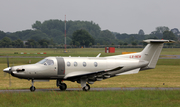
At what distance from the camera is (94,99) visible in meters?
15.9

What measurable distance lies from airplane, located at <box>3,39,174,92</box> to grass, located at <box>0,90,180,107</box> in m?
2.52

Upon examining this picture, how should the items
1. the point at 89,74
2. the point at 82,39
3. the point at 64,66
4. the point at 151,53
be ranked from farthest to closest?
the point at 82,39
the point at 151,53
the point at 64,66
the point at 89,74

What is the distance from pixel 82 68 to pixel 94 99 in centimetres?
461

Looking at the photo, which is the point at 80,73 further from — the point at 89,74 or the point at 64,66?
the point at 64,66

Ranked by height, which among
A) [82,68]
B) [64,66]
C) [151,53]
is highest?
[151,53]

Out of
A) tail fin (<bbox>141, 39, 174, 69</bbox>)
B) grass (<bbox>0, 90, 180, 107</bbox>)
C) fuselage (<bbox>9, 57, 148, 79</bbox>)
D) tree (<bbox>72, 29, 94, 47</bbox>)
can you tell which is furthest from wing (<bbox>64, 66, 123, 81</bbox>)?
tree (<bbox>72, 29, 94, 47</bbox>)

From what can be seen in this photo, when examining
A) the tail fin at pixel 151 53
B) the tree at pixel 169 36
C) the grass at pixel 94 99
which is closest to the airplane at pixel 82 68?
the tail fin at pixel 151 53

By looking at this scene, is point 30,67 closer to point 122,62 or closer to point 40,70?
point 40,70

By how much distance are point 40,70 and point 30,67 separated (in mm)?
736

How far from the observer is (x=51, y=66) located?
19484mm

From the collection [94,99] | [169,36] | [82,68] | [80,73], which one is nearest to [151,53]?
[82,68]

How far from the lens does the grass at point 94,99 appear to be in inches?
573

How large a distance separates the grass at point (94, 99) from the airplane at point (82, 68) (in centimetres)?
252

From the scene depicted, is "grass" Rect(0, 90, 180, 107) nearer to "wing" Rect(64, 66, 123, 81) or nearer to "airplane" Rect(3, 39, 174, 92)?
"wing" Rect(64, 66, 123, 81)
